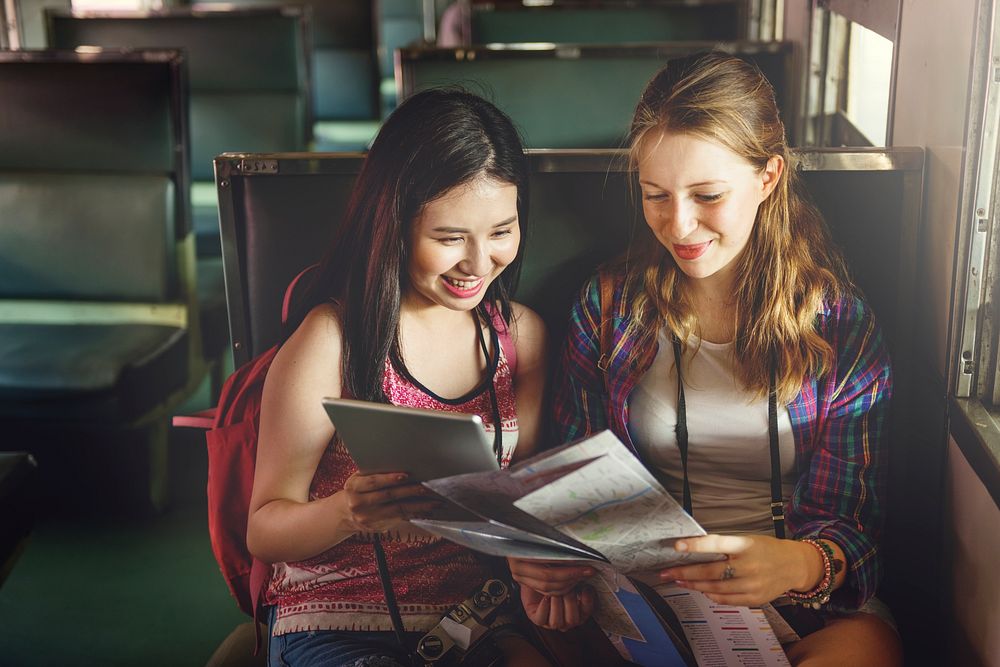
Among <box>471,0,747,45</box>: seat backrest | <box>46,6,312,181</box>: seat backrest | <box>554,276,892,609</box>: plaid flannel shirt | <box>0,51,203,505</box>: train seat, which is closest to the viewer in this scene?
<box>554,276,892,609</box>: plaid flannel shirt

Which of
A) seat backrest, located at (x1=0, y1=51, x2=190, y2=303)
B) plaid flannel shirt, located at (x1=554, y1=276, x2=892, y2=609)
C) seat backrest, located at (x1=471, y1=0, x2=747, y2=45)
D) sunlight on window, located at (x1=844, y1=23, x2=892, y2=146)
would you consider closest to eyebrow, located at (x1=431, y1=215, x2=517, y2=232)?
plaid flannel shirt, located at (x1=554, y1=276, x2=892, y2=609)

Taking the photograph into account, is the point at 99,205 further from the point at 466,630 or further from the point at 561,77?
the point at 466,630

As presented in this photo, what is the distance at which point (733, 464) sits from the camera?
1.26 metres

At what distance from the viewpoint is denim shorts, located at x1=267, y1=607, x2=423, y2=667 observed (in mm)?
1224

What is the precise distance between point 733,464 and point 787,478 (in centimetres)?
7

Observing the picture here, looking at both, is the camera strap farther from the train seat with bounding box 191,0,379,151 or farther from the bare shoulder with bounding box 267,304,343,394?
the train seat with bounding box 191,0,379,151

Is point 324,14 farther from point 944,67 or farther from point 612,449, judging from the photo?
point 612,449

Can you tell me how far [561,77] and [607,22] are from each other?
0.96 m

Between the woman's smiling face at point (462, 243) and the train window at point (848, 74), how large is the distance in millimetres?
718

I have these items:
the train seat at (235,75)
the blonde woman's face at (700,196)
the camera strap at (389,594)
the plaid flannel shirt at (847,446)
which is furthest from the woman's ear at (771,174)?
the train seat at (235,75)

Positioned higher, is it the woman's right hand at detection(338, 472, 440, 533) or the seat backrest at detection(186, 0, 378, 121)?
the seat backrest at detection(186, 0, 378, 121)

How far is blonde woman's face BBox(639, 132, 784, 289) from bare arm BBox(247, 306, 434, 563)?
405mm

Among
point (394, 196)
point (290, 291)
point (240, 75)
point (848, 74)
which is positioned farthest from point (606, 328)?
point (240, 75)

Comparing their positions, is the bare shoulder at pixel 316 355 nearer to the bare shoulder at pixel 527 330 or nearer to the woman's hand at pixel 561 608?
the bare shoulder at pixel 527 330
